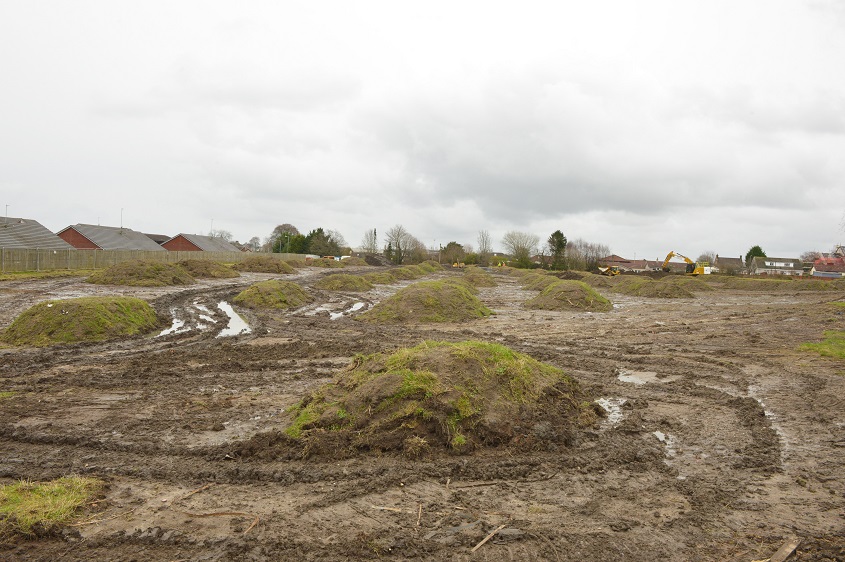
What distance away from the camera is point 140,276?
36.7m

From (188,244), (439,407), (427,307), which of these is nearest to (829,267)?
(427,307)

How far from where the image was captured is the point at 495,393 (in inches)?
314

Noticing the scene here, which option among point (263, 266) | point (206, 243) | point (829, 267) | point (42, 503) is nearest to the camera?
point (42, 503)

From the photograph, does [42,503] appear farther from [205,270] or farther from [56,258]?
[56,258]

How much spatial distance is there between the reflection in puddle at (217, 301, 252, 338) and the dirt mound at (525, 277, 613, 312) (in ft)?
53.5

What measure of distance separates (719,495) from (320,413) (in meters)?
5.20

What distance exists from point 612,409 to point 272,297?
21.1 metres

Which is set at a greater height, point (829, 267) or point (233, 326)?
point (829, 267)

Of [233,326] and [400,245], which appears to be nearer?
[233,326]

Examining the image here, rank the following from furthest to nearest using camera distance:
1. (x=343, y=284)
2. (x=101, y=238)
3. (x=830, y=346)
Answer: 1. (x=101, y=238)
2. (x=343, y=284)
3. (x=830, y=346)

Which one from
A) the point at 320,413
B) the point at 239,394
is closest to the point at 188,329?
the point at 239,394

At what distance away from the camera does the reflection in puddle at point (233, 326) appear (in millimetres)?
18484

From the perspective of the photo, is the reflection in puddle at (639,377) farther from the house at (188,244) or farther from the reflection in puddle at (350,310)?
the house at (188,244)

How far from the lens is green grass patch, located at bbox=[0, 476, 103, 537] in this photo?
477 cm
